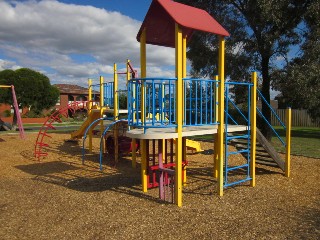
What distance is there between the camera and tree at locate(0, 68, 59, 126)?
132 feet

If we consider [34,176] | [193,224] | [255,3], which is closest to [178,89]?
[193,224]

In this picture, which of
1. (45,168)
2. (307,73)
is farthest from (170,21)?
(307,73)

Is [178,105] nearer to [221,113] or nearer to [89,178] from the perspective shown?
[221,113]

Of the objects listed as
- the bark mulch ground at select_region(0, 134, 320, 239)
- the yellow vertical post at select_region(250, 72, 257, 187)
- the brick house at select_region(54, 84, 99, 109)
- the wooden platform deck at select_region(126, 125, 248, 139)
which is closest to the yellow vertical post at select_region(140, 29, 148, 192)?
the bark mulch ground at select_region(0, 134, 320, 239)

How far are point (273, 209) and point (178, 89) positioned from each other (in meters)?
2.64

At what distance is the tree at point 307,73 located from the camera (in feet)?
46.1

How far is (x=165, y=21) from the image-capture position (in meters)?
6.85

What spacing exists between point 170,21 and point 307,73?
9.40m

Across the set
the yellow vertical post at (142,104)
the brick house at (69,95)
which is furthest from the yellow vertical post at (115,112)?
the brick house at (69,95)

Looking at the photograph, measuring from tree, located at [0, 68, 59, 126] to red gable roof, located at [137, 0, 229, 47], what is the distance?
34363 millimetres

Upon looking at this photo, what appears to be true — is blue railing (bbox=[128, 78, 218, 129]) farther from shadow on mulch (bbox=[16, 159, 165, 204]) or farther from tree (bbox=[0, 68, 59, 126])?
tree (bbox=[0, 68, 59, 126])

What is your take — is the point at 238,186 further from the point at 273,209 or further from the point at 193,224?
the point at 193,224

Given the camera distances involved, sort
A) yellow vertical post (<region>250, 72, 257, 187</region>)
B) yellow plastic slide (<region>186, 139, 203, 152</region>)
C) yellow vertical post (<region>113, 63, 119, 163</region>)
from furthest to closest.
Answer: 1. yellow plastic slide (<region>186, 139, 203, 152</region>)
2. yellow vertical post (<region>113, 63, 119, 163</region>)
3. yellow vertical post (<region>250, 72, 257, 187</region>)

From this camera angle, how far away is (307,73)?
557 inches
